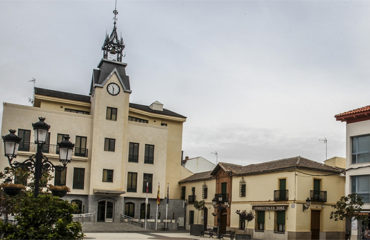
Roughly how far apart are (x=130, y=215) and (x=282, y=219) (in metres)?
18.7

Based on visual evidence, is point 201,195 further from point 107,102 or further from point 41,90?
point 41,90

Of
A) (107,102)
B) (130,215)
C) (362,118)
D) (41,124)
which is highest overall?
(107,102)

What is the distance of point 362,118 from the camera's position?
30.0 meters

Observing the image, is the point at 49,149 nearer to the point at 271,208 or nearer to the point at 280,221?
the point at 271,208

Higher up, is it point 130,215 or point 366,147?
point 366,147

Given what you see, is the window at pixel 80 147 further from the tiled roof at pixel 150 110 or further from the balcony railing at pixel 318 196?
the balcony railing at pixel 318 196

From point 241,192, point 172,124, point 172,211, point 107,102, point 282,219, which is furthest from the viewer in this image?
point 172,124

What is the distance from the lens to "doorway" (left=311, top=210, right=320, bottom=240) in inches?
1385

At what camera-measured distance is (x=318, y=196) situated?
116 ft

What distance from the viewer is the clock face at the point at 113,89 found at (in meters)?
47.4

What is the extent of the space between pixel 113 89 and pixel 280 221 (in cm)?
2160

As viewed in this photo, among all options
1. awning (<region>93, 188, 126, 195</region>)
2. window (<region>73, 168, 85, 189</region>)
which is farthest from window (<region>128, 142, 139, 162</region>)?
window (<region>73, 168, 85, 189</region>)

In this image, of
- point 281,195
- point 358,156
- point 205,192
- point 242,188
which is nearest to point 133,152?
point 205,192

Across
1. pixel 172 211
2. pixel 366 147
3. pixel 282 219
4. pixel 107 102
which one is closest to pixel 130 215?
pixel 172 211
